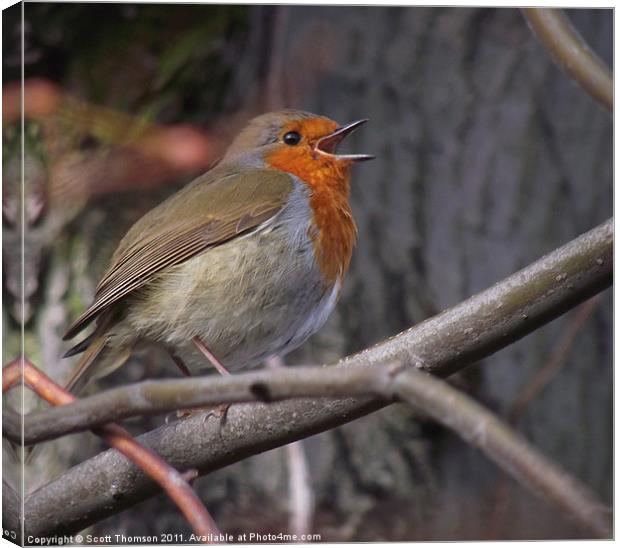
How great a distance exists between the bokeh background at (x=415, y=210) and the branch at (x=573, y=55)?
928mm

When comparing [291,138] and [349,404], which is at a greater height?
[291,138]

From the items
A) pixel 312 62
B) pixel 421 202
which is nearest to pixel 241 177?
pixel 312 62

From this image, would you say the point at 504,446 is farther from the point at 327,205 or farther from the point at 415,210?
the point at 415,210

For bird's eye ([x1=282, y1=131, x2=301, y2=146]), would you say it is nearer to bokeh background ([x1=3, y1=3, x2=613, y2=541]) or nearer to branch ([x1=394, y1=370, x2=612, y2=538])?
bokeh background ([x1=3, y1=3, x2=613, y2=541])

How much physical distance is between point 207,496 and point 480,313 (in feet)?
5.05

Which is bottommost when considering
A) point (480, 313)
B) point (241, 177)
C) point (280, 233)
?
point (480, 313)

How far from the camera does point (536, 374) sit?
2703 mm

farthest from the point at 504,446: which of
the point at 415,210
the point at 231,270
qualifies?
the point at 415,210

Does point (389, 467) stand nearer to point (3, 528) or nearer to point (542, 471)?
point (3, 528)

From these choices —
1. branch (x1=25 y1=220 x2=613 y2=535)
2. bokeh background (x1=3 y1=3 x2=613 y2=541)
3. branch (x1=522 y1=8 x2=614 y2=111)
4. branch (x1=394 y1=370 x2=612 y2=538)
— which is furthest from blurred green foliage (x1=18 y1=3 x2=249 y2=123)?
branch (x1=394 y1=370 x2=612 y2=538)

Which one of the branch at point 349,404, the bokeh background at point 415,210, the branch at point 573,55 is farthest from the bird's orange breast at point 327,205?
the branch at point 573,55

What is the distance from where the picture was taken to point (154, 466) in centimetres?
108

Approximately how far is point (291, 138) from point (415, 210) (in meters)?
0.71

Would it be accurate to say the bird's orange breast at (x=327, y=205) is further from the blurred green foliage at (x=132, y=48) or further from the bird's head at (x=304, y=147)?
the blurred green foliage at (x=132, y=48)
